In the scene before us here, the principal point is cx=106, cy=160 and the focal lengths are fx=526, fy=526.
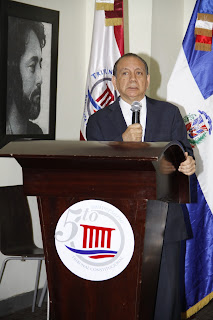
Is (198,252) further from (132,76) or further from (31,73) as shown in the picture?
(132,76)

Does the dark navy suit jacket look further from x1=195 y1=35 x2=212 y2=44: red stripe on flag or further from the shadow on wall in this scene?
the shadow on wall

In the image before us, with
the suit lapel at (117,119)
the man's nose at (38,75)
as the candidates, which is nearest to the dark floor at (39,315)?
the man's nose at (38,75)

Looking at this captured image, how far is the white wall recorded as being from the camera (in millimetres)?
4387

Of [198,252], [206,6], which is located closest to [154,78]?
[206,6]

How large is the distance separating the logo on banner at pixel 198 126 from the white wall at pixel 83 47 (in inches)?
29.5

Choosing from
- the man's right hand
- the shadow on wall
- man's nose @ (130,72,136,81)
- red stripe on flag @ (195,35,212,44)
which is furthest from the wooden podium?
the shadow on wall

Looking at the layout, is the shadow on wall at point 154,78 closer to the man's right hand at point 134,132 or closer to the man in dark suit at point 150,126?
the man in dark suit at point 150,126

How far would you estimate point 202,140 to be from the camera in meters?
3.98

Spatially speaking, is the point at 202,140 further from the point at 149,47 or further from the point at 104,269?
the point at 104,269

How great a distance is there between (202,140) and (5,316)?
203 cm

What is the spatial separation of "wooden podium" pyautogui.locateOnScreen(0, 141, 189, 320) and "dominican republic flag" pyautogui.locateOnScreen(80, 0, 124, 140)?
218 cm

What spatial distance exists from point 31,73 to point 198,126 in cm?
136

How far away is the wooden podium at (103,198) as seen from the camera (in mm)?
1762

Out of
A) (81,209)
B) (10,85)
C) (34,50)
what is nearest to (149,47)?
(34,50)
